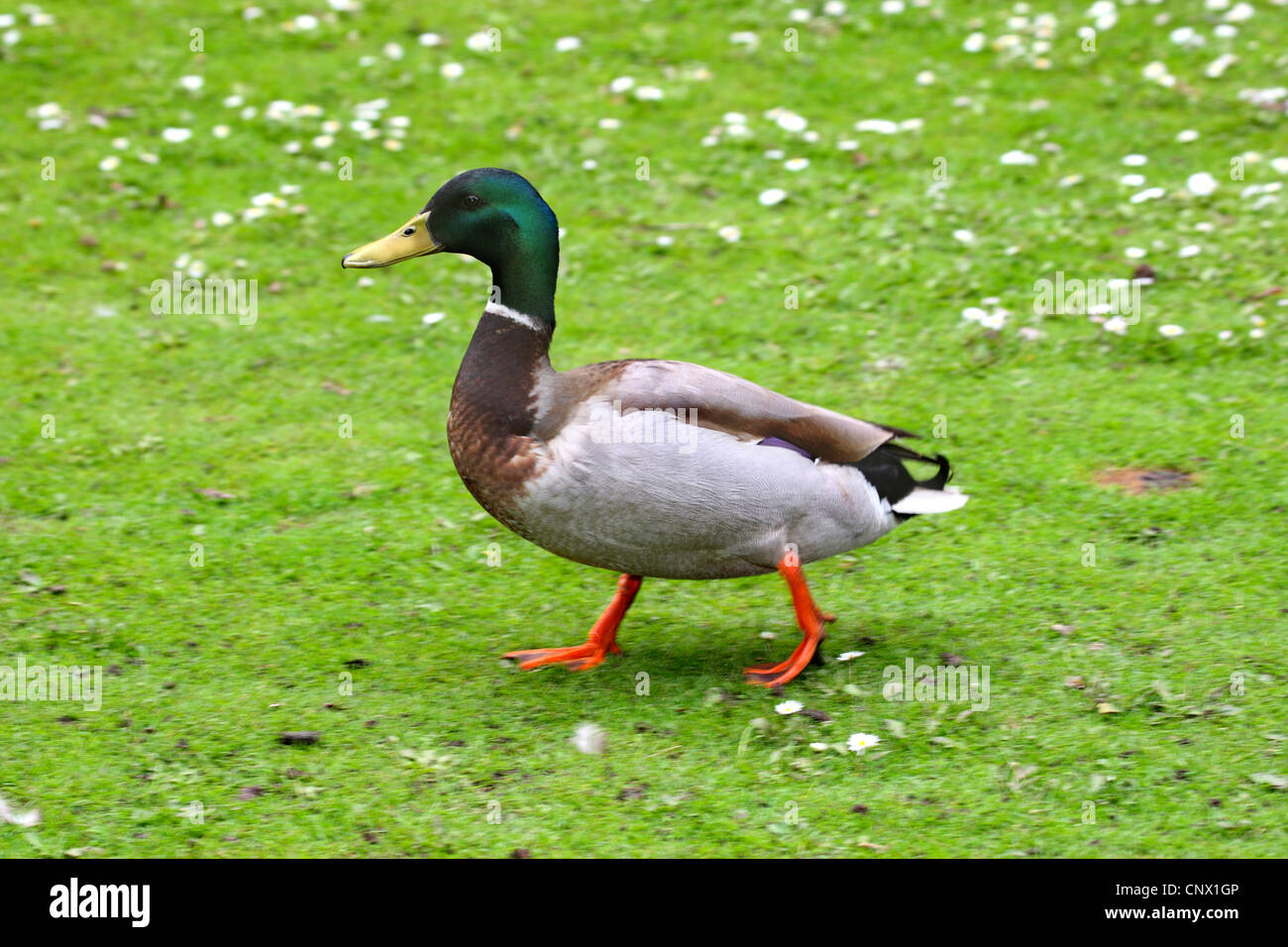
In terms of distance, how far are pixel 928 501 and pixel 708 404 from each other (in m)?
1.06

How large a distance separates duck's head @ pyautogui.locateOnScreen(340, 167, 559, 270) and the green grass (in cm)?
162

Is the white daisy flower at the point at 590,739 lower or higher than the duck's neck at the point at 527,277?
lower

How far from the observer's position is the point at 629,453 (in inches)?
200

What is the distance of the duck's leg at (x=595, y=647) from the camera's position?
5.72 meters

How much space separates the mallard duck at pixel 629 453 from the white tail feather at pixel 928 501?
0.04 ft

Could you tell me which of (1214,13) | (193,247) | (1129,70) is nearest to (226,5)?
(193,247)

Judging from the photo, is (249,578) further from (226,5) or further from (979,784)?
(226,5)

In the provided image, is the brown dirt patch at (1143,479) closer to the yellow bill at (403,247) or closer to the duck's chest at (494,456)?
the duck's chest at (494,456)

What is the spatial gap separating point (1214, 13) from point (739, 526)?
9585 mm

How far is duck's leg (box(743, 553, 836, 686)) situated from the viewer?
541 cm

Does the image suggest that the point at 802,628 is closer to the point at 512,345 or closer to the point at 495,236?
the point at 512,345

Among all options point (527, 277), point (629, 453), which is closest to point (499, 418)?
point (629, 453)

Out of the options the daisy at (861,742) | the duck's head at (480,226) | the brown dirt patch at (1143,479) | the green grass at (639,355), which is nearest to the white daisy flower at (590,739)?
the green grass at (639,355)

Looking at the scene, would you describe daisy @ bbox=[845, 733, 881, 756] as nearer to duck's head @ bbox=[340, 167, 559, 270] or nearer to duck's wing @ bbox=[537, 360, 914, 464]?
duck's wing @ bbox=[537, 360, 914, 464]
